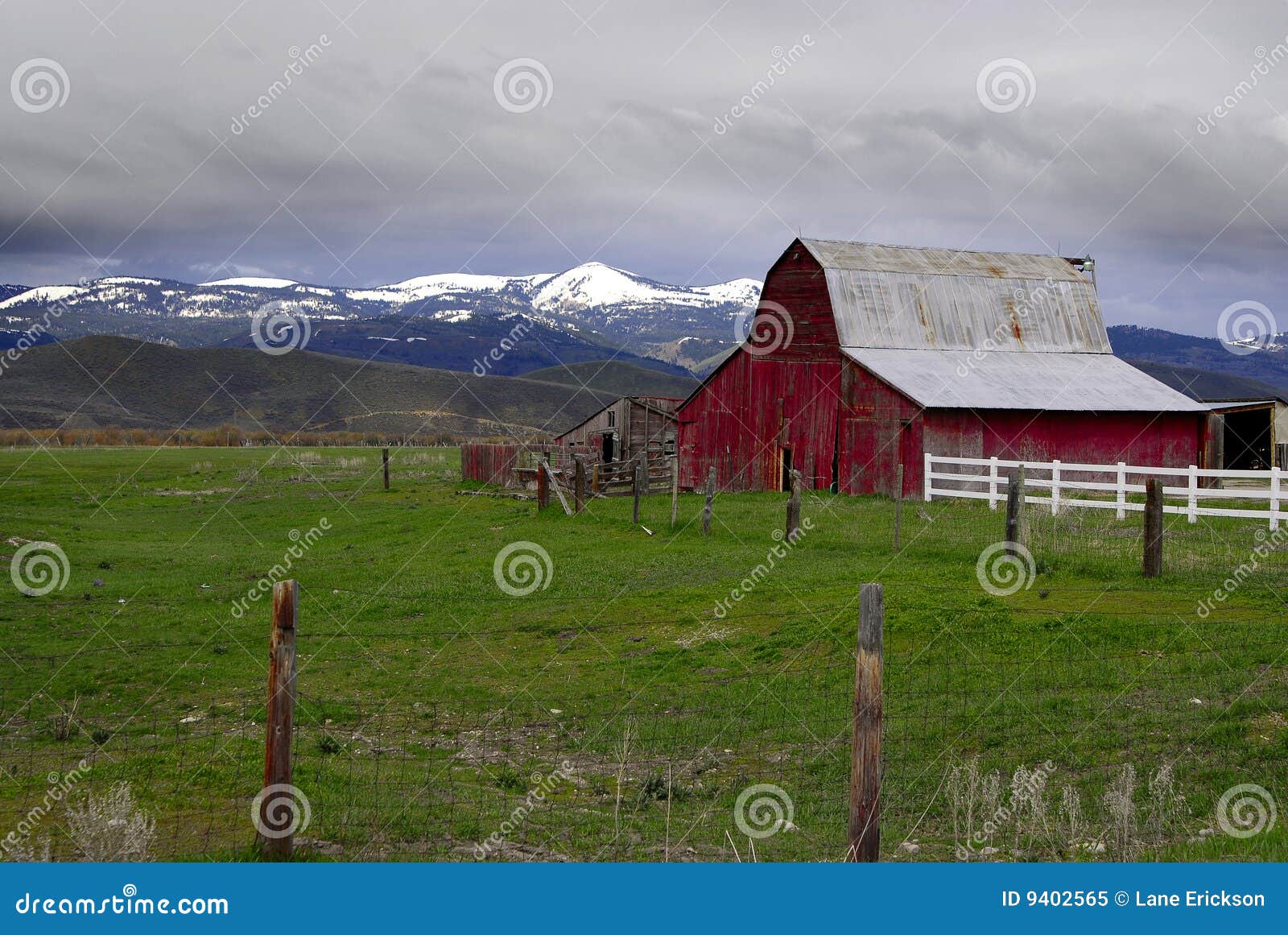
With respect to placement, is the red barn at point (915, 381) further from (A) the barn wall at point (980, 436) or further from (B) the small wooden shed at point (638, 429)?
(B) the small wooden shed at point (638, 429)

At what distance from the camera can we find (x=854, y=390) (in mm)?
34031

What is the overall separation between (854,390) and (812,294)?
217 inches

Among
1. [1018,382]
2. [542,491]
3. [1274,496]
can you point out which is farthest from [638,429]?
[1274,496]

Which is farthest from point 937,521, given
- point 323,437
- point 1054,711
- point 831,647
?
point 323,437

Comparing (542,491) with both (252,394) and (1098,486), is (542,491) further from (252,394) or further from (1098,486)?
(252,394)

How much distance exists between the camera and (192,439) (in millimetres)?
96688

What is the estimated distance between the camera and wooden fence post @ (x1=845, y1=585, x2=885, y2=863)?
255 inches

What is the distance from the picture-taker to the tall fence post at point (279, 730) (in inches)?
264

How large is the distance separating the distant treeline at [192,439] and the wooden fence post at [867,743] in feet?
279

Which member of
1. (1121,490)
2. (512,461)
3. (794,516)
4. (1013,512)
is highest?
(512,461)

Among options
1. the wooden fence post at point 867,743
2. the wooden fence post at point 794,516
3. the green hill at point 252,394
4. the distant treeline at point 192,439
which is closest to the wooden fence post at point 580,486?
the wooden fence post at point 794,516

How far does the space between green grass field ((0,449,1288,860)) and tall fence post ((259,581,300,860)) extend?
0.26 metres

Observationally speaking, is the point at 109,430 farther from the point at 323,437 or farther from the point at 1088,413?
the point at 1088,413

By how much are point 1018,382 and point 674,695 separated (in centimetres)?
2603
